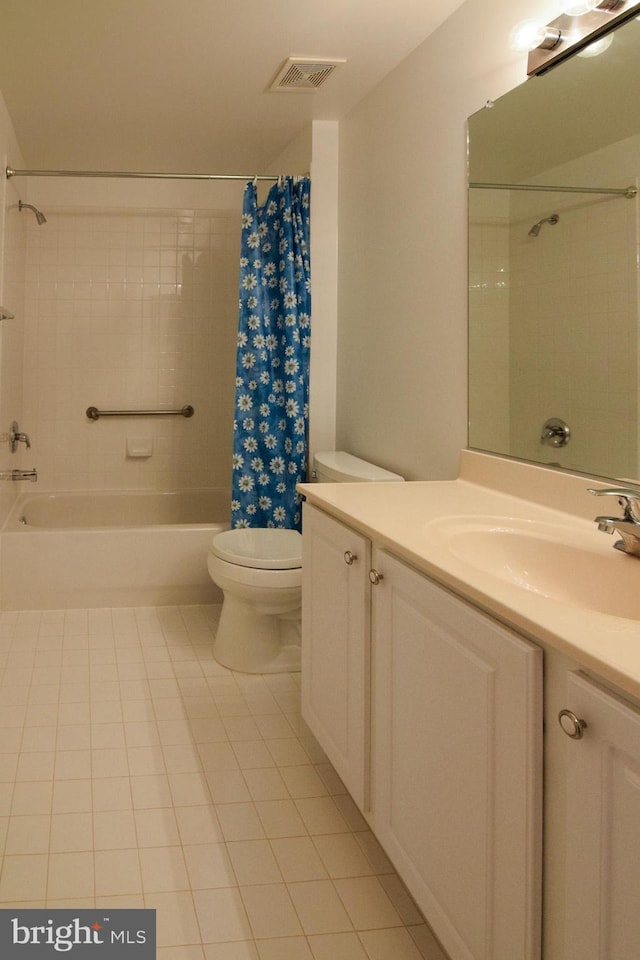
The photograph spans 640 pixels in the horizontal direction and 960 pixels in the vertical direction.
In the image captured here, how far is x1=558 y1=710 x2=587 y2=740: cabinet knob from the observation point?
0.94 m

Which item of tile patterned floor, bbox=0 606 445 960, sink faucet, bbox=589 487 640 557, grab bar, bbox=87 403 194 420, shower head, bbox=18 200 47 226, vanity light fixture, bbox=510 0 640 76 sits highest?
shower head, bbox=18 200 47 226

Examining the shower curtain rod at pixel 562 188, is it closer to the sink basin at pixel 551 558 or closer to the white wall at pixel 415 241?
the white wall at pixel 415 241

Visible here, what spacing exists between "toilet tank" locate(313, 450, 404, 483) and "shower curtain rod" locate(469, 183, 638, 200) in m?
0.99

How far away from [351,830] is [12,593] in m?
2.18

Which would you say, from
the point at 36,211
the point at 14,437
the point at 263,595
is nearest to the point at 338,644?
the point at 263,595

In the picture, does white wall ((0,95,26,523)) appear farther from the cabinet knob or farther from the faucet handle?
the cabinet knob

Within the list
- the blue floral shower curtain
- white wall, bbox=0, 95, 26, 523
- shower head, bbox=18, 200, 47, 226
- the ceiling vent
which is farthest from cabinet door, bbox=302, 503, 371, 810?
shower head, bbox=18, 200, 47, 226

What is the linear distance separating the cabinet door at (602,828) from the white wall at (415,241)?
1.52m

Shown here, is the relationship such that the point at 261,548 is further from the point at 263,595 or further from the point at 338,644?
the point at 338,644

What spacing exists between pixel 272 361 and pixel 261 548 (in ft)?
3.16

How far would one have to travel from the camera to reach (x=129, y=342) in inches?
180

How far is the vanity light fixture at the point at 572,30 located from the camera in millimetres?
1635

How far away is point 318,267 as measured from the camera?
357 centimetres

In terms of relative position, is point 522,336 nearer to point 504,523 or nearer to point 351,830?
point 504,523
